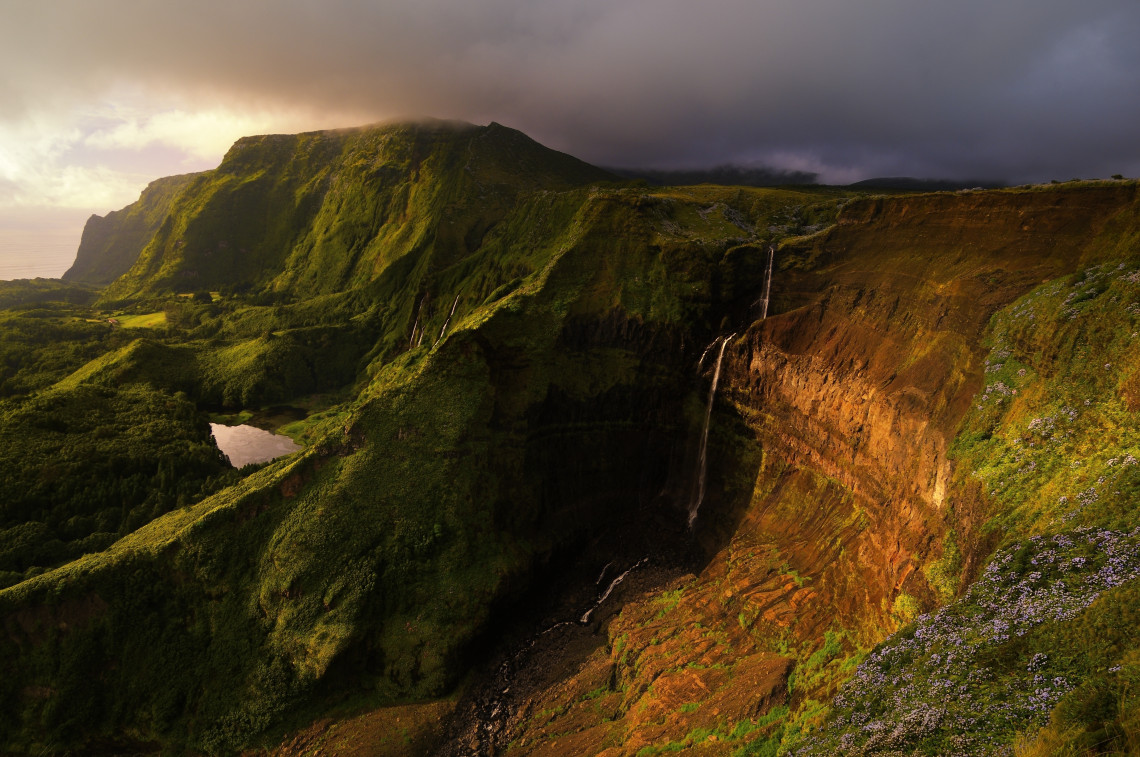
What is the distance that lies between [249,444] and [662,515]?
179ft

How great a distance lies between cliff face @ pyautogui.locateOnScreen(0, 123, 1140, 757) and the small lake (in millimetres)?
25941

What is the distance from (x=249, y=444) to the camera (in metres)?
65.1

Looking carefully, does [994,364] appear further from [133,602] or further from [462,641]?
[133,602]

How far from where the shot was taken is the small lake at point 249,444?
61219 mm

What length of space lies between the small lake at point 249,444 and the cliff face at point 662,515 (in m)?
25.9

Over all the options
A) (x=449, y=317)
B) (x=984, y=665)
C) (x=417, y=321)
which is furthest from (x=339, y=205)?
(x=984, y=665)

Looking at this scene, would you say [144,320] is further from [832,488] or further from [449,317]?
[832,488]

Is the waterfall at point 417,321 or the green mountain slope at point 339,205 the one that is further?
the green mountain slope at point 339,205

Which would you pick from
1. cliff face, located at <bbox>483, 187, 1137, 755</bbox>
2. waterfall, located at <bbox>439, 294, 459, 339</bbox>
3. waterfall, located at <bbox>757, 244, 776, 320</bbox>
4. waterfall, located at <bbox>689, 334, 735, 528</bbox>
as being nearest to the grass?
waterfall, located at <bbox>439, 294, 459, 339</bbox>

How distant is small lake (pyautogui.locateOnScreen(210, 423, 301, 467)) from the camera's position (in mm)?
61219

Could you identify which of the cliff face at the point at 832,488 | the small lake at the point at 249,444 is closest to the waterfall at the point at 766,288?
the cliff face at the point at 832,488

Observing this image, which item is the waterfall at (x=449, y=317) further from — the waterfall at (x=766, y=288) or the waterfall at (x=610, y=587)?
the waterfall at (x=610, y=587)

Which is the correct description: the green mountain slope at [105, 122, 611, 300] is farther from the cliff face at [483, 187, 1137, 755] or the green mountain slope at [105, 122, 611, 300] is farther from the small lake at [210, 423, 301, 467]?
the cliff face at [483, 187, 1137, 755]

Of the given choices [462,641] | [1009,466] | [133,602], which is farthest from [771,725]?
[133,602]
